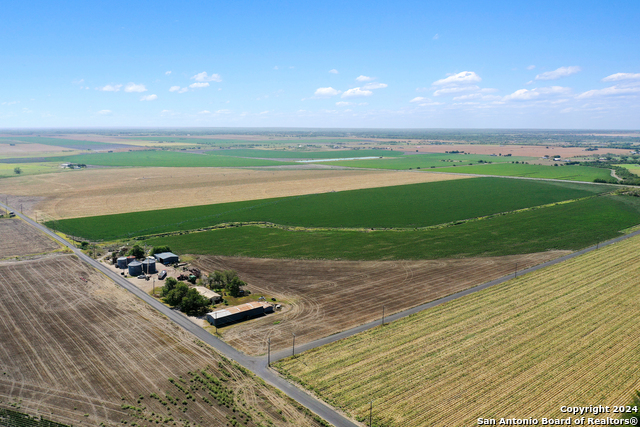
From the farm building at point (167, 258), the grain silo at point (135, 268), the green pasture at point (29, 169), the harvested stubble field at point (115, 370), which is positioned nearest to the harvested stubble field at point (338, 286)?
the farm building at point (167, 258)

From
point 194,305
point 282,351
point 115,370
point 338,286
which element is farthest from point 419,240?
point 115,370

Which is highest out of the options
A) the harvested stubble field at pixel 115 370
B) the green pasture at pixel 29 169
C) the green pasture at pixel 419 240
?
the green pasture at pixel 29 169

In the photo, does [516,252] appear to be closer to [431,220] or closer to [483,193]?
[431,220]

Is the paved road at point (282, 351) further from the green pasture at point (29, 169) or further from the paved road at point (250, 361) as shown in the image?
the green pasture at point (29, 169)

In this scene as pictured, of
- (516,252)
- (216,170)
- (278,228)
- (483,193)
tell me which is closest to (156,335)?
(278,228)

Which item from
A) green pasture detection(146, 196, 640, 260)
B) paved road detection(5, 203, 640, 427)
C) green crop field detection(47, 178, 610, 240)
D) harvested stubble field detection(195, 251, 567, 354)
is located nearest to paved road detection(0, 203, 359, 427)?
paved road detection(5, 203, 640, 427)

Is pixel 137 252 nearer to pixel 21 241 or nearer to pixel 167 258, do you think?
pixel 167 258

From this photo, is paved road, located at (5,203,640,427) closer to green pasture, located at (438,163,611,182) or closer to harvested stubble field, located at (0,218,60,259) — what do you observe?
harvested stubble field, located at (0,218,60,259)
